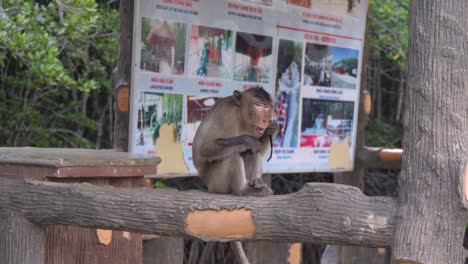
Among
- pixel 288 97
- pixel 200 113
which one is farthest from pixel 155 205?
pixel 288 97

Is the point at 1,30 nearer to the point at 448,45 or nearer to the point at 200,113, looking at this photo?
the point at 200,113

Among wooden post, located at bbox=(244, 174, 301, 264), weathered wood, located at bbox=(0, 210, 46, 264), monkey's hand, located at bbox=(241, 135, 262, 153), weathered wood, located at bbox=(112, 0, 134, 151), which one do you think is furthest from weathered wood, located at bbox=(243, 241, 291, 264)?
weathered wood, located at bbox=(0, 210, 46, 264)

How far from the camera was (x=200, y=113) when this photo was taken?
610cm

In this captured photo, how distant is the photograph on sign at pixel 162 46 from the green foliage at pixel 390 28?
4168 mm

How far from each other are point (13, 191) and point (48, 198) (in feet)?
0.86

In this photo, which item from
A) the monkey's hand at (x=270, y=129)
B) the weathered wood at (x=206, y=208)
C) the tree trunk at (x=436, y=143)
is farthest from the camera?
the monkey's hand at (x=270, y=129)

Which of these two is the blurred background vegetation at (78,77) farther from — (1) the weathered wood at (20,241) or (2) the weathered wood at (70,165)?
(1) the weathered wood at (20,241)

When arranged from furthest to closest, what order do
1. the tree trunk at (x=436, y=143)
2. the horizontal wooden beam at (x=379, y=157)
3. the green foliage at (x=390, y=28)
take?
the green foliage at (x=390, y=28), the horizontal wooden beam at (x=379, y=157), the tree trunk at (x=436, y=143)

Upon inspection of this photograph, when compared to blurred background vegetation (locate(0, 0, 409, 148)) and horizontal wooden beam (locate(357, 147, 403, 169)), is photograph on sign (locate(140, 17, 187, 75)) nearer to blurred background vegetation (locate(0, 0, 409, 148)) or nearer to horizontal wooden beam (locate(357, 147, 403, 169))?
blurred background vegetation (locate(0, 0, 409, 148))

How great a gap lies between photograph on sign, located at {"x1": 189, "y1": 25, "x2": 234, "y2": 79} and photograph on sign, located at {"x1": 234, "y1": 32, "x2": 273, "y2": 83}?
0.29 feet

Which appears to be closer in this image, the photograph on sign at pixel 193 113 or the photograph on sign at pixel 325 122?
the photograph on sign at pixel 193 113

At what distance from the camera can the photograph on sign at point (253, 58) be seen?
6.41 m

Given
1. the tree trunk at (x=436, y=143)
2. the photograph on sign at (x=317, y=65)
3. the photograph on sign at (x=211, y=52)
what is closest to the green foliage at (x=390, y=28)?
the photograph on sign at (x=317, y=65)

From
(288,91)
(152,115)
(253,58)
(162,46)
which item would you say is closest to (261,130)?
(152,115)
